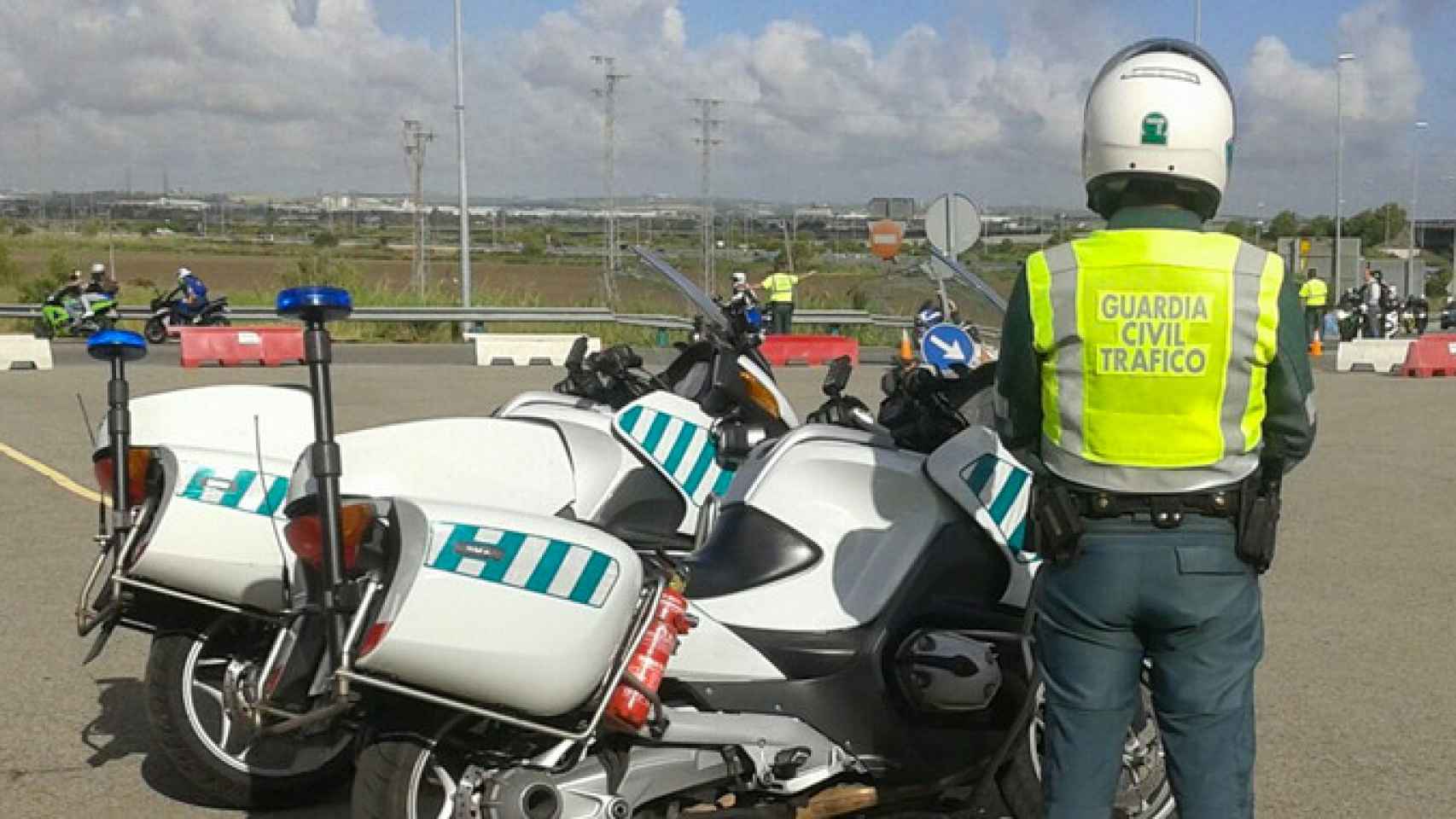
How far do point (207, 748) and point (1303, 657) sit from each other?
4.34m

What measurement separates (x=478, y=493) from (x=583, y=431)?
74cm

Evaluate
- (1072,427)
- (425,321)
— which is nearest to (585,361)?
(1072,427)

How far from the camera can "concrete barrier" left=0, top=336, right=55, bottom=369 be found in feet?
67.3

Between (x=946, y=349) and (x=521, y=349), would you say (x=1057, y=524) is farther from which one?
(x=521, y=349)

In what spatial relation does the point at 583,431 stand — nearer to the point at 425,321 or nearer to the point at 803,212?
the point at 803,212

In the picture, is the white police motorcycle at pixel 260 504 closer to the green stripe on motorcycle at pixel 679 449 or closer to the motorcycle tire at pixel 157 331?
the green stripe on motorcycle at pixel 679 449

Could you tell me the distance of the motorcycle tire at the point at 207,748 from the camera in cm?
453

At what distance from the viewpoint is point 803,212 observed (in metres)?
12.4

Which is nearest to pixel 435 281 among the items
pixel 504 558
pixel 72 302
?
pixel 72 302

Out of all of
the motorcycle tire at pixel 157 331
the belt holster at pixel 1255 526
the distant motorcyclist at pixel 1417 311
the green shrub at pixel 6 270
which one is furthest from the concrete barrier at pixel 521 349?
the distant motorcyclist at pixel 1417 311

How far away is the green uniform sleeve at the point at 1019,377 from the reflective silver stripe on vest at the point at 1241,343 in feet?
1.20

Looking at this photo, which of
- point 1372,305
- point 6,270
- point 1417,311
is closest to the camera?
point 1372,305

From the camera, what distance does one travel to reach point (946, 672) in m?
3.84

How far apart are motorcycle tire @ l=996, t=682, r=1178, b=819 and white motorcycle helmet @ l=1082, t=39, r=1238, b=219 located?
1.31 metres
